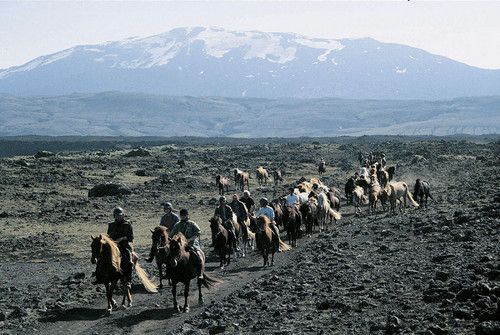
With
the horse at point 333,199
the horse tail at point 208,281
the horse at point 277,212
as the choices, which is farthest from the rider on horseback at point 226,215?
the horse at point 333,199

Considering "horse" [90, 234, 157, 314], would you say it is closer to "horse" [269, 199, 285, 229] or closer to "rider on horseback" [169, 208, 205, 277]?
"rider on horseback" [169, 208, 205, 277]

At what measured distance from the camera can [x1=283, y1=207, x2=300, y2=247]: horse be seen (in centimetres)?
2441

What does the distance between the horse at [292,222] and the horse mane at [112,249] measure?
10121mm

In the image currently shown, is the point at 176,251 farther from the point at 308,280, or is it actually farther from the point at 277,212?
the point at 277,212

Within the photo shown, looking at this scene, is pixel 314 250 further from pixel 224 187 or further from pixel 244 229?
pixel 224 187

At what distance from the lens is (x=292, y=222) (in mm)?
24422

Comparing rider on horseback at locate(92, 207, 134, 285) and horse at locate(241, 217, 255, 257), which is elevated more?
rider on horseback at locate(92, 207, 134, 285)

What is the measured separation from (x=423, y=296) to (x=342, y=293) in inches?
81.9

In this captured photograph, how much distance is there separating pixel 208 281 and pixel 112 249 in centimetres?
302

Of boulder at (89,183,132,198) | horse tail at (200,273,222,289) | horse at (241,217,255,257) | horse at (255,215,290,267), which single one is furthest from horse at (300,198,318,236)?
boulder at (89,183,132,198)

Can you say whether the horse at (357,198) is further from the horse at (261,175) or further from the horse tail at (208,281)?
the horse at (261,175)

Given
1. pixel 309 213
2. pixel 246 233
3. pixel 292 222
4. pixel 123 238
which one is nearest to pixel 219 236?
pixel 246 233

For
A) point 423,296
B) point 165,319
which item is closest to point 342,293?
point 423,296

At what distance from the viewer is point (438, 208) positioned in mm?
31375
